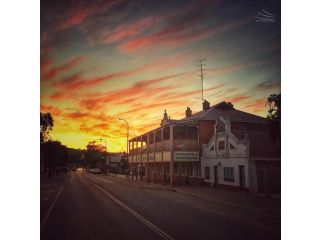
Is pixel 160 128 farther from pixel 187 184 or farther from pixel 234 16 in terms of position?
pixel 234 16

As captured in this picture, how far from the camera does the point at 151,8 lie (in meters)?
11.9

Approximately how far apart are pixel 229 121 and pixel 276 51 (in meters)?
3.28

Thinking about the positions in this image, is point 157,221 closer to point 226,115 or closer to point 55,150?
point 226,115

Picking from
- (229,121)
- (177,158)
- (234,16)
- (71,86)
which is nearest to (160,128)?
(177,158)

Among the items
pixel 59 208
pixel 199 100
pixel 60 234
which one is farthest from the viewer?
pixel 59 208

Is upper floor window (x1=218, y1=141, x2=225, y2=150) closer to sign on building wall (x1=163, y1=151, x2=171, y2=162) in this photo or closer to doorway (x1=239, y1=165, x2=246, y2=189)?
doorway (x1=239, y1=165, x2=246, y2=189)

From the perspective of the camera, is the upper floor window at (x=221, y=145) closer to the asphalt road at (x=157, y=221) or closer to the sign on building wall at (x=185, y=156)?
the sign on building wall at (x=185, y=156)

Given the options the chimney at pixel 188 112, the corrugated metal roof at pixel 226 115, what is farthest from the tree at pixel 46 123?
the corrugated metal roof at pixel 226 115

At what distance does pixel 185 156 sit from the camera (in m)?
14.6

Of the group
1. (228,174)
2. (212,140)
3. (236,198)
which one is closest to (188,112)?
(212,140)

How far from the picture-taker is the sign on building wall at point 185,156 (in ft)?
46.4

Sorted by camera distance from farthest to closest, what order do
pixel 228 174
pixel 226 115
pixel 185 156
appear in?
pixel 185 156
pixel 228 174
pixel 226 115

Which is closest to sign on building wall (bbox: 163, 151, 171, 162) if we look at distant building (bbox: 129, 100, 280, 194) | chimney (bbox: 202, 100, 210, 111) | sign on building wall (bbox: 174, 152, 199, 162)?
distant building (bbox: 129, 100, 280, 194)

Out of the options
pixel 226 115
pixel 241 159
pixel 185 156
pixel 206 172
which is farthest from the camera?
pixel 185 156
